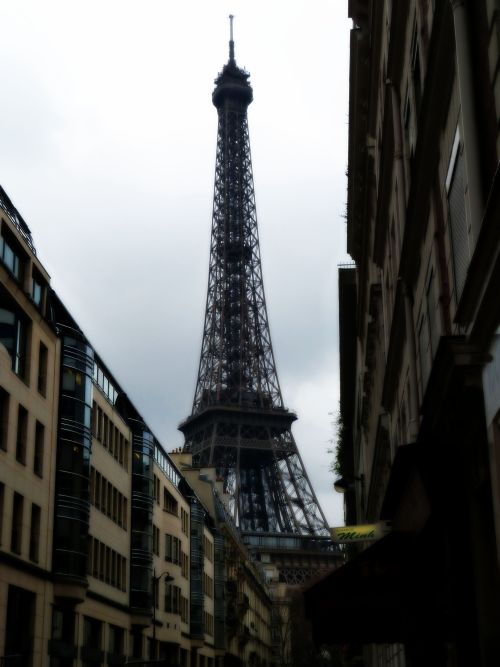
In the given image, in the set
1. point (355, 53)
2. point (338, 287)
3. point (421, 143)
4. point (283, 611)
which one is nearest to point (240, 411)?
point (283, 611)

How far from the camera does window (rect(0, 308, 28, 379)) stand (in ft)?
134

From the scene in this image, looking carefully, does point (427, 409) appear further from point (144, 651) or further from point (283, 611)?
point (283, 611)

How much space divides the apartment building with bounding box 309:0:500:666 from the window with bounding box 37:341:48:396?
2172 centimetres

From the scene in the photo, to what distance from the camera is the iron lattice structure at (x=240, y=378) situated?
146 meters

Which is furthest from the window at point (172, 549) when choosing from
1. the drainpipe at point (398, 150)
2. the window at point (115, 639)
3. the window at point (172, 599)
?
the drainpipe at point (398, 150)

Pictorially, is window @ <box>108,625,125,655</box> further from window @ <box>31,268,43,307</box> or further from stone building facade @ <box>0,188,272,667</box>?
window @ <box>31,268,43,307</box>

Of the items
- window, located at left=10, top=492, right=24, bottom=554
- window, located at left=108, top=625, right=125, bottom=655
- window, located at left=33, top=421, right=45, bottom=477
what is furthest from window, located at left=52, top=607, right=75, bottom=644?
window, located at left=108, top=625, right=125, bottom=655

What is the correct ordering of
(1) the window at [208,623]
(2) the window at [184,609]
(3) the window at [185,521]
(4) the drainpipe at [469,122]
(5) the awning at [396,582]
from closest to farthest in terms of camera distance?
(4) the drainpipe at [469,122], (5) the awning at [396,582], (2) the window at [184,609], (3) the window at [185,521], (1) the window at [208,623]

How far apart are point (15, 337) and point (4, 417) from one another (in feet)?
12.7

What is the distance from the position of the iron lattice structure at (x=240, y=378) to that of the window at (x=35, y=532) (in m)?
93.9

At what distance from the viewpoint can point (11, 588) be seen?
128 ft

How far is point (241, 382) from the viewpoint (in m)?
156

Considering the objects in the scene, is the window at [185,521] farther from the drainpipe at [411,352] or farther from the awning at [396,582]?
the drainpipe at [411,352]

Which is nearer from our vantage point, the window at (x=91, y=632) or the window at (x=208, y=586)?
the window at (x=91, y=632)
